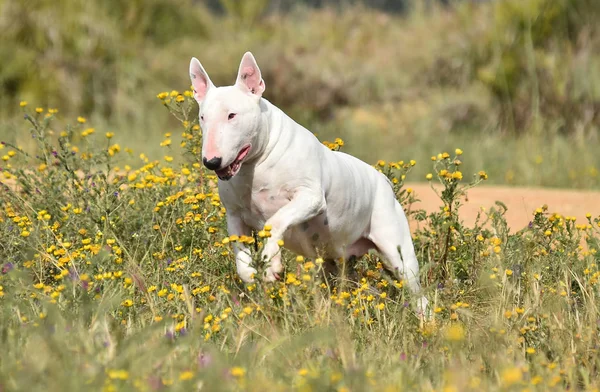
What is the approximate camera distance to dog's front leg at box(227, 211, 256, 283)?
4.87 meters

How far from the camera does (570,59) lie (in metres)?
14.2

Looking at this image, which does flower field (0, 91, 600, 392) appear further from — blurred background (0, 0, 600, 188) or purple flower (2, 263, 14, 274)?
blurred background (0, 0, 600, 188)

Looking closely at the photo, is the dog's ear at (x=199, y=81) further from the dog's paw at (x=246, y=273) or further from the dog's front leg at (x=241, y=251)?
the dog's paw at (x=246, y=273)

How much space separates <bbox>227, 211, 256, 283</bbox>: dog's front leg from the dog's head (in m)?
0.44

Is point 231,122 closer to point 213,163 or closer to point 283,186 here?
point 213,163

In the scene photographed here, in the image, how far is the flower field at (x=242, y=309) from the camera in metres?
3.44

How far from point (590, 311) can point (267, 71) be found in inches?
474

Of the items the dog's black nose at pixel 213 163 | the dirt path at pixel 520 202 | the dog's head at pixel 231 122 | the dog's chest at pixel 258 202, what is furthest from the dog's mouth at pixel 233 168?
the dirt path at pixel 520 202

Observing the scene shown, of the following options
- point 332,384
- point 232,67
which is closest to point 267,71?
point 232,67

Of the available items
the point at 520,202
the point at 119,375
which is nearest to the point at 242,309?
the point at 119,375

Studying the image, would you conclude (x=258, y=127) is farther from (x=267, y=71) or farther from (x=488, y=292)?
(x=267, y=71)

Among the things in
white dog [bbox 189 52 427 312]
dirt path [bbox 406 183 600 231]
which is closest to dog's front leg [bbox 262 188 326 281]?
white dog [bbox 189 52 427 312]

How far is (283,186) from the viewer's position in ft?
16.3

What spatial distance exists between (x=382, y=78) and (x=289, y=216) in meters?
13.1
